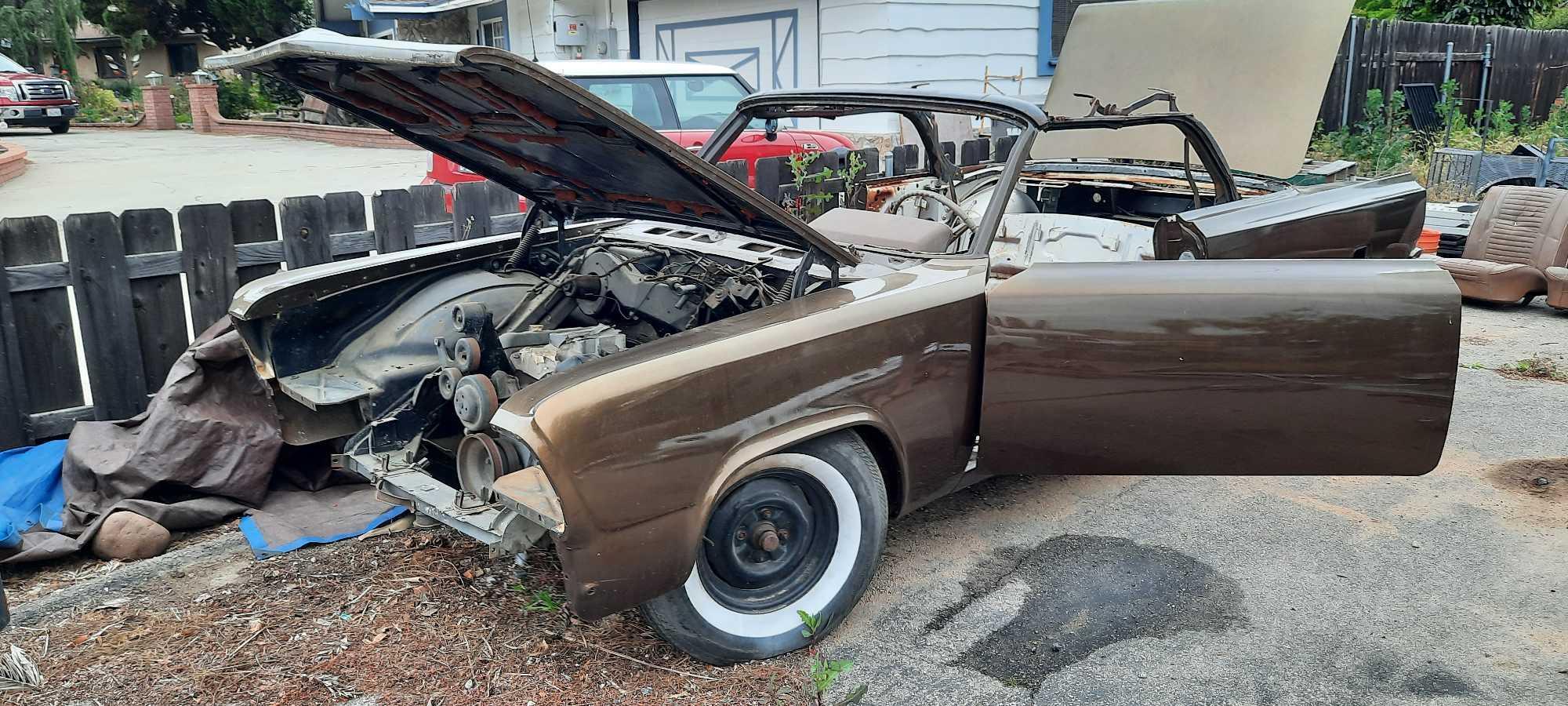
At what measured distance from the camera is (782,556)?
9.75ft

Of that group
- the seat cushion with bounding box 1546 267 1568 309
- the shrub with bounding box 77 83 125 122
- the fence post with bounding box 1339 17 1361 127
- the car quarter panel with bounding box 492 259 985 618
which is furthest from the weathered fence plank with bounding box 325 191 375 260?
the shrub with bounding box 77 83 125 122

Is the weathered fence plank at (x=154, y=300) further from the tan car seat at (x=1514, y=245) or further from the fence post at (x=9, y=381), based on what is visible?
the tan car seat at (x=1514, y=245)

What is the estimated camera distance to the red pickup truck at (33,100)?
2205 centimetres

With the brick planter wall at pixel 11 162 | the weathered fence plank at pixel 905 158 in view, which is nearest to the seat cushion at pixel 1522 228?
the weathered fence plank at pixel 905 158

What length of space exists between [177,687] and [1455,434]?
5.06 meters

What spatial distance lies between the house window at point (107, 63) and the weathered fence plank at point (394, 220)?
39.1 m

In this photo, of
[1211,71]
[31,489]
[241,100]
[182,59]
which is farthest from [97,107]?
[1211,71]

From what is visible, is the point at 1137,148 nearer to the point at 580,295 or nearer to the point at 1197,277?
the point at 1197,277

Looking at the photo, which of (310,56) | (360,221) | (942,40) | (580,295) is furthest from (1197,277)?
(942,40)

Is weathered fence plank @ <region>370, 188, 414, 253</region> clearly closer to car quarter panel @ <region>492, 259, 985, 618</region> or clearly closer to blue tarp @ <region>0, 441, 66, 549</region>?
blue tarp @ <region>0, 441, 66, 549</region>

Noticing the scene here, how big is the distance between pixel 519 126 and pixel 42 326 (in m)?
2.54

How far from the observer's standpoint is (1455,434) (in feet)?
15.5

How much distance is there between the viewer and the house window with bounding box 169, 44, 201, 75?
→ 121ft

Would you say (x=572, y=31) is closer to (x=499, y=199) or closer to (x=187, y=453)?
(x=499, y=199)
